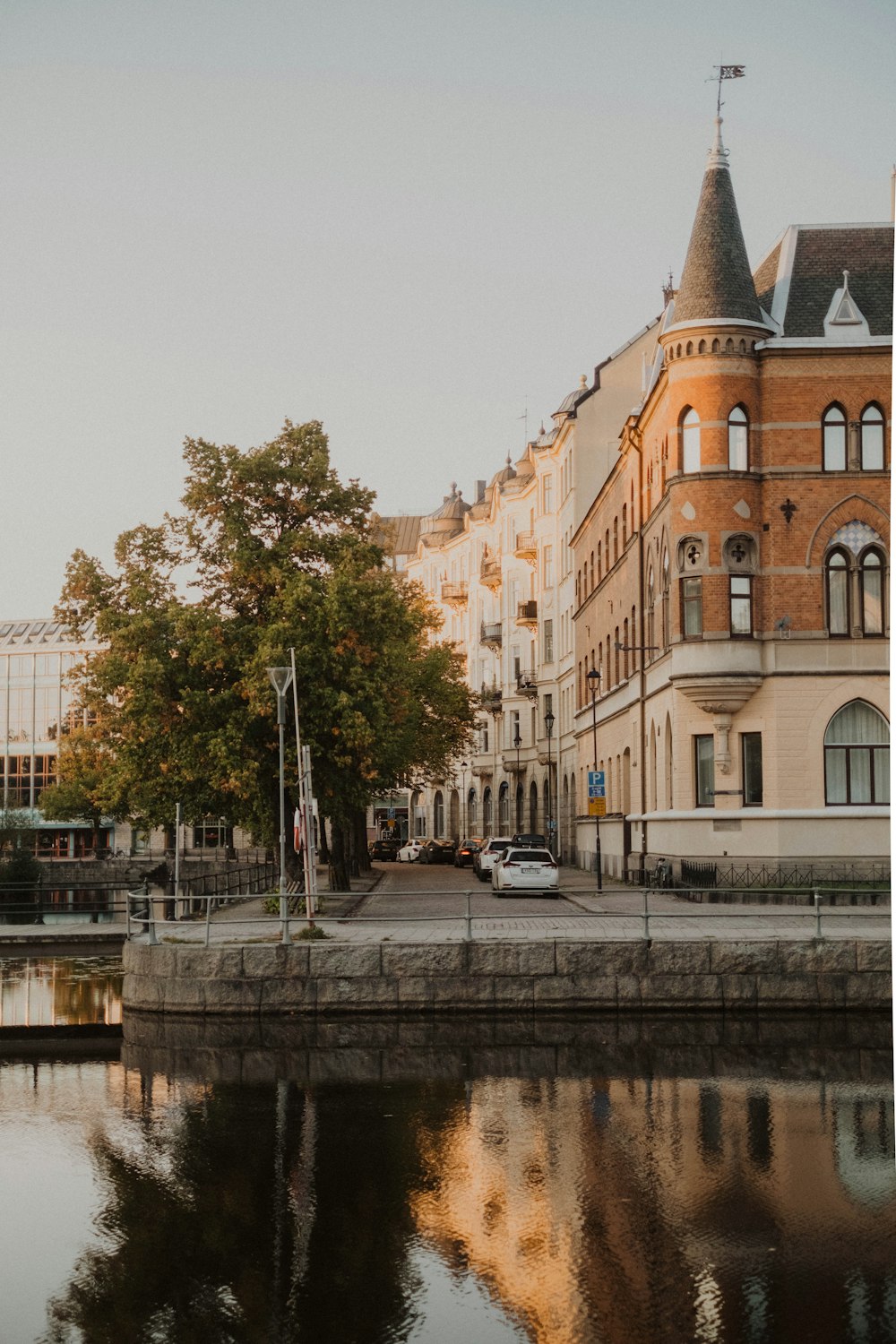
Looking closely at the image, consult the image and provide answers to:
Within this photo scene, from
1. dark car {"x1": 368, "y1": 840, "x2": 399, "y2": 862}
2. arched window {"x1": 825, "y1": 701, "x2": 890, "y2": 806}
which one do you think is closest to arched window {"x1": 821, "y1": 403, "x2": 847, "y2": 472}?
arched window {"x1": 825, "y1": 701, "x2": 890, "y2": 806}

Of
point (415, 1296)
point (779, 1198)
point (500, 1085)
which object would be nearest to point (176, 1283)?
point (415, 1296)

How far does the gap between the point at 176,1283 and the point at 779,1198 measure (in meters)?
4.43

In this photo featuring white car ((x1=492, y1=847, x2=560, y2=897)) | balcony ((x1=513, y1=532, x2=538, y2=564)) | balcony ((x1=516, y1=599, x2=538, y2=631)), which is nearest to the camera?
white car ((x1=492, y1=847, x2=560, y2=897))

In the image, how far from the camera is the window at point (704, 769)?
37500mm

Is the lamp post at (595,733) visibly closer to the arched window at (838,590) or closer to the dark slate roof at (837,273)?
the arched window at (838,590)

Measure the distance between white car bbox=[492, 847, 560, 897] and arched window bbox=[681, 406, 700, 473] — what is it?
416 inches

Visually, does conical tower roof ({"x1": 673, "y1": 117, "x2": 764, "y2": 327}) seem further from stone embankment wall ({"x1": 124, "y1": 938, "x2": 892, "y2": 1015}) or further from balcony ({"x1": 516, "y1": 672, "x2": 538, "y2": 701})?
balcony ({"x1": 516, "y1": 672, "x2": 538, "y2": 701})

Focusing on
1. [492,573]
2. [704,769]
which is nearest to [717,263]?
[704,769]

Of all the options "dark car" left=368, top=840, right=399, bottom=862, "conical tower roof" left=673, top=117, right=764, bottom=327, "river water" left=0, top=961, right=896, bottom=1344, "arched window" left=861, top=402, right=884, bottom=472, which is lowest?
"dark car" left=368, top=840, right=399, bottom=862

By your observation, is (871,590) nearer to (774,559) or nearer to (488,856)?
(774,559)

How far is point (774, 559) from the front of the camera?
120 ft

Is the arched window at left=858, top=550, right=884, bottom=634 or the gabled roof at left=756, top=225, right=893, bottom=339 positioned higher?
the gabled roof at left=756, top=225, right=893, bottom=339

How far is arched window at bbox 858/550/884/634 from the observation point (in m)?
36.4

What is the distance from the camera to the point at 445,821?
110m
